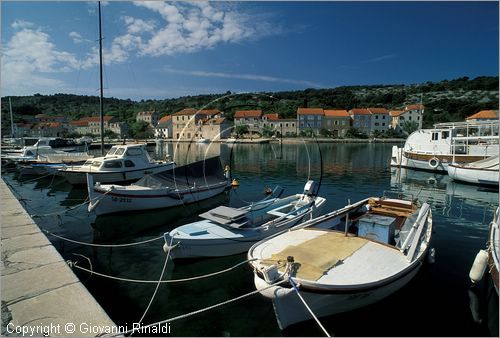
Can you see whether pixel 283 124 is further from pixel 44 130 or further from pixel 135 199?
pixel 135 199

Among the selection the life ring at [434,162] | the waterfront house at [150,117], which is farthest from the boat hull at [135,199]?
the waterfront house at [150,117]

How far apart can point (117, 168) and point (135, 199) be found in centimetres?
793

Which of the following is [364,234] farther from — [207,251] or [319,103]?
[319,103]

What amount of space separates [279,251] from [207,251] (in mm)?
3636

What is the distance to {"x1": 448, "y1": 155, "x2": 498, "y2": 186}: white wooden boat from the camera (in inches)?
1010

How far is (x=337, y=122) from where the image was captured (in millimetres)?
114938

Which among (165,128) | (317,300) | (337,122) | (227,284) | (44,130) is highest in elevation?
(337,122)

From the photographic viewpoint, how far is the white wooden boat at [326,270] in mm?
6293

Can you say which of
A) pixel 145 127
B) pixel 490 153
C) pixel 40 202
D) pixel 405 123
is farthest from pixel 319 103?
pixel 40 202

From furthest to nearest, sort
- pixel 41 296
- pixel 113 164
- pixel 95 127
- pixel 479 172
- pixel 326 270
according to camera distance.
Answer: pixel 95 127
pixel 479 172
pixel 113 164
pixel 326 270
pixel 41 296

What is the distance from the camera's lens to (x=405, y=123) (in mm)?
108375

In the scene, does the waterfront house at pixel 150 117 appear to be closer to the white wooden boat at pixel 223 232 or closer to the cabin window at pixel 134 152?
the cabin window at pixel 134 152

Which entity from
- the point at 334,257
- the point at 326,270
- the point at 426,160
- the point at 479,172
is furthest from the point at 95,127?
the point at 326,270

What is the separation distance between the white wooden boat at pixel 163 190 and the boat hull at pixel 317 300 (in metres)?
11.6
